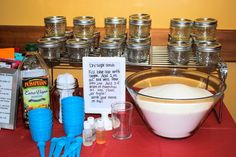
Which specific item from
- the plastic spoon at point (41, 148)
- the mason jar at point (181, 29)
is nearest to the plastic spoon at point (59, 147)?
the plastic spoon at point (41, 148)

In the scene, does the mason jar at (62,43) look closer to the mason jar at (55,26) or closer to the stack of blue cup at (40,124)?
the mason jar at (55,26)

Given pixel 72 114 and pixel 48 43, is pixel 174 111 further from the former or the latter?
pixel 48 43

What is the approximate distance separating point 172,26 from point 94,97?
0.40 meters

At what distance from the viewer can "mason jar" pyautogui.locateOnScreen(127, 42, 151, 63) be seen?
1.14 meters

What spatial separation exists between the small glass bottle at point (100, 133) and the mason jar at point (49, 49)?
1.03 feet

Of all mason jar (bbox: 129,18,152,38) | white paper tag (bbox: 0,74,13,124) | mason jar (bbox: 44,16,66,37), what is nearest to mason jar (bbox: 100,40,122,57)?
mason jar (bbox: 129,18,152,38)

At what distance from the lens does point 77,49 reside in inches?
45.5

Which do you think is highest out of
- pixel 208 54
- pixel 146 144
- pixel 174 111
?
pixel 208 54

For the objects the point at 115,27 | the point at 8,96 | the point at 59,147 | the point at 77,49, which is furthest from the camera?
the point at 115,27

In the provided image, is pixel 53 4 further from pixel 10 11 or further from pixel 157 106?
pixel 157 106

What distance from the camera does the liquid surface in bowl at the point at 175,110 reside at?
923 millimetres

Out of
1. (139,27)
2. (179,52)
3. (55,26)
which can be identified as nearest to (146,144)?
(179,52)

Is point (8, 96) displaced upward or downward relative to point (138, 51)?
downward

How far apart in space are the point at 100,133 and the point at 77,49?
1.06 ft
